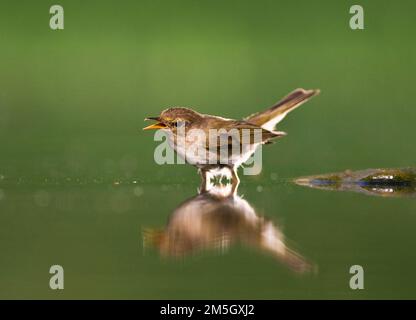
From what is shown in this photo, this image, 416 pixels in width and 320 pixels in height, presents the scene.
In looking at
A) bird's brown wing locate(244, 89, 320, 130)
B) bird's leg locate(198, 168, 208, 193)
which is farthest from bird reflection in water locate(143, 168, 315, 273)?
bird's brown wing locate(244, 89, 320, 130)

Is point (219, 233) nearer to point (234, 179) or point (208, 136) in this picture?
point (208, 136)

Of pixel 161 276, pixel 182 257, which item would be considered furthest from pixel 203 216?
pixel 161 276

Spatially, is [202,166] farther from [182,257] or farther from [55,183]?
[182,257]

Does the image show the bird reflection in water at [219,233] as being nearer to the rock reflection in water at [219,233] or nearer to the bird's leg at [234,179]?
the rock reflection in water at [219,233]

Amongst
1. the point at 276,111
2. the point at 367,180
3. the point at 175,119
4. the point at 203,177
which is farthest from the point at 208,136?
the point at 367,180

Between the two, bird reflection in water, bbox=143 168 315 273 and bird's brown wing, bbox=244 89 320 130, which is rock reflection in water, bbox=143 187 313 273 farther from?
bird's brown wing, bbox=244 89 320 130

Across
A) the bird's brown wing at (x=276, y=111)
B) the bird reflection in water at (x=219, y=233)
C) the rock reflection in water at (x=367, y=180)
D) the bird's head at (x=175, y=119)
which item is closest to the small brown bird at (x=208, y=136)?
the bird's head at (x=175, y=119)
